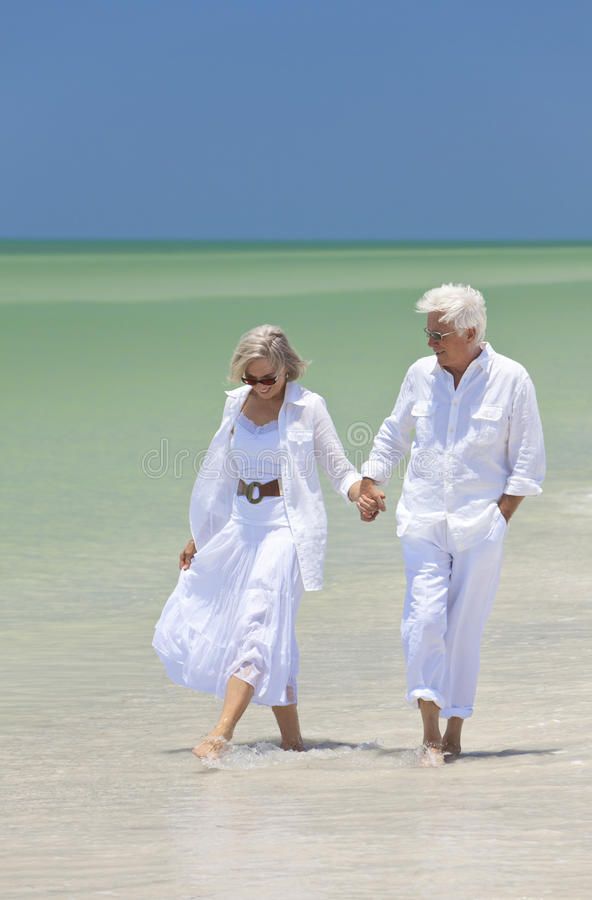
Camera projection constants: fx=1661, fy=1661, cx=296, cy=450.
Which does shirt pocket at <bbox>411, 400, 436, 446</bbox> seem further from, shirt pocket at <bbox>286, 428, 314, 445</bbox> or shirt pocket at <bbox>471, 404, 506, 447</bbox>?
shirt pocket at <bbox>286, 428, 314, 445</bbox>

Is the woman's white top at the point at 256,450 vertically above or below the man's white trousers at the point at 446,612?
above

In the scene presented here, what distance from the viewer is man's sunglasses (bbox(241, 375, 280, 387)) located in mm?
5607

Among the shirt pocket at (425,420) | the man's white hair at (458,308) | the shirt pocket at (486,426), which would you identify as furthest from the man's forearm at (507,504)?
the man's white hair at (458,308)

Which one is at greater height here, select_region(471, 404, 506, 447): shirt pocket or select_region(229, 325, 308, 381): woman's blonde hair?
select_region(229, 325, 308, 381): woman's blonde hair

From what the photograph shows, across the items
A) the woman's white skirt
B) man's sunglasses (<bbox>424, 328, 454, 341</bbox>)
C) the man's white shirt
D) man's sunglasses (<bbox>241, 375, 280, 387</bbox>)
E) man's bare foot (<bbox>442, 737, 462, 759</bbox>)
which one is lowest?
man's bare foot (<bbox>442, 737, 462, 759</bbox>)

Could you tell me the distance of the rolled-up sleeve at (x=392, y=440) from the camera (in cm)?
558

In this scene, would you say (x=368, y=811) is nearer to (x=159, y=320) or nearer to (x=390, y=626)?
(x=390, y=626)

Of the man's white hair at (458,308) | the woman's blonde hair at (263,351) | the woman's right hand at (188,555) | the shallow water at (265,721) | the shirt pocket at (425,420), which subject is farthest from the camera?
the woman's right hand at (188,555)

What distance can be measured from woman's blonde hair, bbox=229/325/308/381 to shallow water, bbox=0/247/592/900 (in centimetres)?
129

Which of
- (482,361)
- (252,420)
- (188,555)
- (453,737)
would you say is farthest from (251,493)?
(453,737)

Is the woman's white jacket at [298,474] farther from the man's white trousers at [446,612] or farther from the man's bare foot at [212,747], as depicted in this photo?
the man's bare foot at [212,747]

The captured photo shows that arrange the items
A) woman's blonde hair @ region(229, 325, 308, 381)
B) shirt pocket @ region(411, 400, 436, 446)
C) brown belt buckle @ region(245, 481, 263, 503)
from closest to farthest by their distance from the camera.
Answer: shirt pocket @ region(411, 400, 436, 446), woman's blonde hair @ region(229, 325, 308, 381), brown belt buckle @ region(245, 481, 263, 503)

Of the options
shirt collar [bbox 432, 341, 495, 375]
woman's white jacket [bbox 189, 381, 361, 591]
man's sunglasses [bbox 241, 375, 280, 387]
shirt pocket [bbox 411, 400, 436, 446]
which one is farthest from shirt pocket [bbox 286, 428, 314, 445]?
shirt collar [bbox 432, 341, 495, 375]

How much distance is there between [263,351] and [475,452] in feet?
2.58
